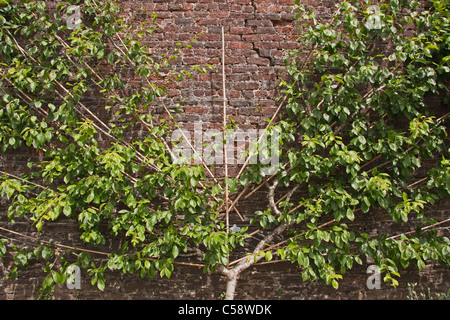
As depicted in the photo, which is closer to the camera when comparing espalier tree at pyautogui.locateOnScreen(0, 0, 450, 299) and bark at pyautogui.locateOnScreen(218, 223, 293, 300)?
espalier tree at pyautogui.locateOnScreen(0, 0, 450, 299)

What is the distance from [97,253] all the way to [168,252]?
659 millimetres

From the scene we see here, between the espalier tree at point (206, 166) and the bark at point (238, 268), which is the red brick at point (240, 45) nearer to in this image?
the espalier tree at point (206, 166)

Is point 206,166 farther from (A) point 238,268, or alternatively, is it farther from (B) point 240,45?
(B) point 240,45

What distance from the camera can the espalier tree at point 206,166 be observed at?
2730mm

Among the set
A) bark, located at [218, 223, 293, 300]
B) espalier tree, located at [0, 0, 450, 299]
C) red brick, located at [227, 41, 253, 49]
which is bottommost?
bark, located at [218, 223, 293, 300]

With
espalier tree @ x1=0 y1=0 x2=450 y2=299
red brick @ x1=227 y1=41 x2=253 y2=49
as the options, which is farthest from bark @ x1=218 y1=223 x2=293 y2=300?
red brick @ x1=227 y1=41 x2=253 y2=49

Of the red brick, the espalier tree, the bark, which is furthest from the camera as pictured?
the red brick

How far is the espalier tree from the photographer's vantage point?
2.73 meters

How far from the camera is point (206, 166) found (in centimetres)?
293

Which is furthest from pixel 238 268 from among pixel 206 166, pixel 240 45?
pixel 240 45

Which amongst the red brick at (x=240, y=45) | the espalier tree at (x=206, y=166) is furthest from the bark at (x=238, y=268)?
the red brick at (x=240, y=45)

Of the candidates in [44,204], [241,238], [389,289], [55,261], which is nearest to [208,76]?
[241,238]

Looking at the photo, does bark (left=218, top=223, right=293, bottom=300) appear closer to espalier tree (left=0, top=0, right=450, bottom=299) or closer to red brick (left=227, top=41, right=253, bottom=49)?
espalier tree (left=0, top=0, right=450, bottom=299)

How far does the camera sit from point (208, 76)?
121 inches
